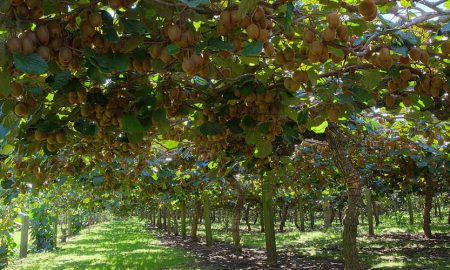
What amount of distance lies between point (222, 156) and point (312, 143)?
2.26 metres

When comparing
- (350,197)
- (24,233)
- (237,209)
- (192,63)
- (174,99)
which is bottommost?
(24,233)

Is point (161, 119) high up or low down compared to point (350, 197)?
up

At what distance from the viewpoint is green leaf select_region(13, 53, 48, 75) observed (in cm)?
159

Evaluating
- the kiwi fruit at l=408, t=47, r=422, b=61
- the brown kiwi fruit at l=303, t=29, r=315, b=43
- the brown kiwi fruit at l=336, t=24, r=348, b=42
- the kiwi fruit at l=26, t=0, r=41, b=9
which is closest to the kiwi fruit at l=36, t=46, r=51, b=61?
the kiwi fruit at l=26, t=0, r=41, b=9

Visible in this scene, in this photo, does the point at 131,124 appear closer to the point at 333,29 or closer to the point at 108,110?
the point at 108,110

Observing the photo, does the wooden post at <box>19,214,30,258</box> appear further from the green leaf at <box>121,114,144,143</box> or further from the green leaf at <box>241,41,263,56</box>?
the green leaf at <box>241,41,263,56</box>

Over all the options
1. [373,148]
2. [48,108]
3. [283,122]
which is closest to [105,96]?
[48,108]

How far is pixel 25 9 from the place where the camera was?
1.70m

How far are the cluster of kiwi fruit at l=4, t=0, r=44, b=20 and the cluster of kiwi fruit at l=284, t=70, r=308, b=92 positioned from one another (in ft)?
4.65

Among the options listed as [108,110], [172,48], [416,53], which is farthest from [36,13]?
[416,53]

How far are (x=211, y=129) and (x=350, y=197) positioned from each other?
3.54 meters

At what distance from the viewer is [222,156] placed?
A: 5.91 metres

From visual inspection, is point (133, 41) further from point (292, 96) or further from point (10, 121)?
point (292, 96)

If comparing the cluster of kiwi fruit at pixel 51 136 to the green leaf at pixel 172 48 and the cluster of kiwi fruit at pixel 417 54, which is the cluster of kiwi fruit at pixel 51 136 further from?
the cluster of kiwi fruit at pixel 417 54
